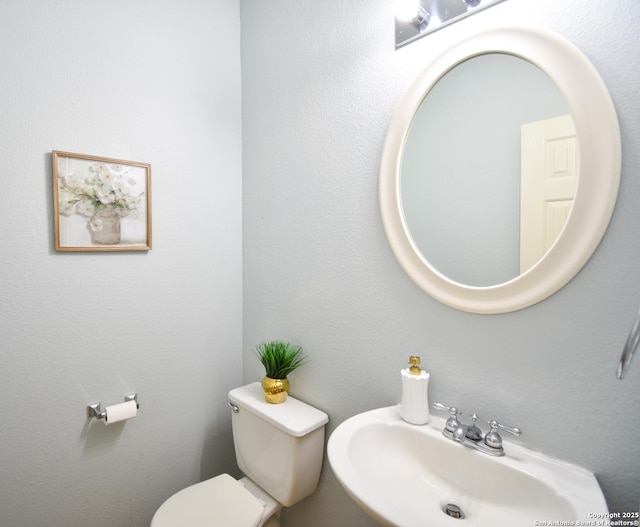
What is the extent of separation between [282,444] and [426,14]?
1430mm

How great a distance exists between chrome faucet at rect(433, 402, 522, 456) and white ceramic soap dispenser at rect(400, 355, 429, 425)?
2.5 inches

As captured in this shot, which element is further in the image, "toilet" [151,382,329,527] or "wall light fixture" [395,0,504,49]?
"toilet" [151,382,329,527]

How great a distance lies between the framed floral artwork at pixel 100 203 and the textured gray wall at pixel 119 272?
1.6 inches

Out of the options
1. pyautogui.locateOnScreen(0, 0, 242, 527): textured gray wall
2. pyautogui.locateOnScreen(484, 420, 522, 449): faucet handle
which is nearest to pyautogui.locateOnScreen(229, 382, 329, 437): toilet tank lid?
pyautogui.locateOnScreen(0, 0, 242, 527): textured gray wall

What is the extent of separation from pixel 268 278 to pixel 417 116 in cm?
88

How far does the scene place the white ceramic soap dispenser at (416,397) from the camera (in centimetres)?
94

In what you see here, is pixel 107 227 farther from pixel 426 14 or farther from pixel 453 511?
pixel 453 511

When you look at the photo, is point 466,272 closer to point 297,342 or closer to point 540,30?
point 540,30

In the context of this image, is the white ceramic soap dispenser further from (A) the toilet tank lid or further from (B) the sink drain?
(A) the toilet tank lid

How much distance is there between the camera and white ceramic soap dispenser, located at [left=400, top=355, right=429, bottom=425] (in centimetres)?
94

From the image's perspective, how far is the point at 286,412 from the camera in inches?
49.3

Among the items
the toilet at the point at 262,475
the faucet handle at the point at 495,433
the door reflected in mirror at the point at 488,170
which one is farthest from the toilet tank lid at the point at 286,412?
the door reflected in mirror at the point at 488,170

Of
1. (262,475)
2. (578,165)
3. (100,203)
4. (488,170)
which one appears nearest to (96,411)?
(262,475)

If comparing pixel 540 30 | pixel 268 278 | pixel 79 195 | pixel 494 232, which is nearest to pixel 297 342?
pixel 268 278
